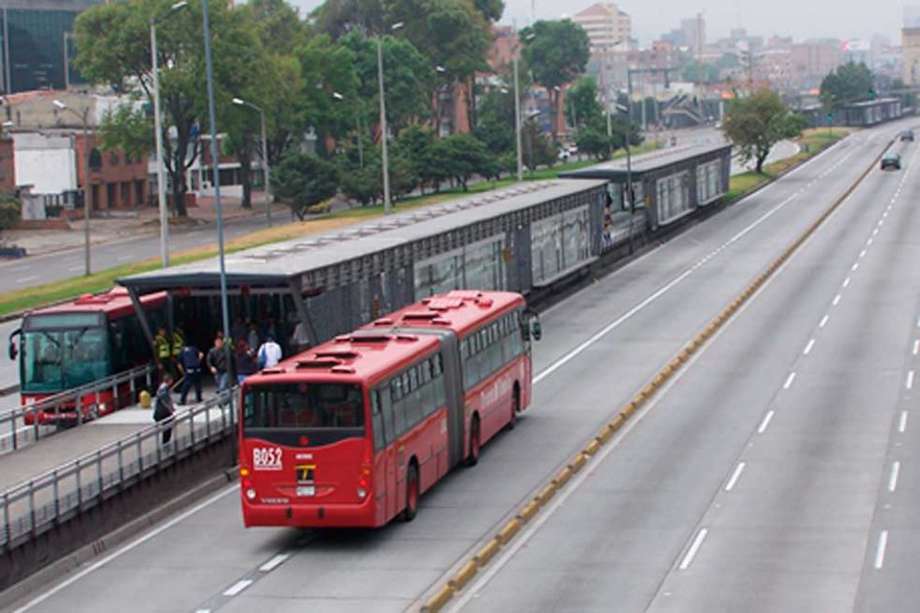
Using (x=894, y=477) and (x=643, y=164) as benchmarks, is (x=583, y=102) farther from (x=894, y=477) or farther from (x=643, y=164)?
(x=894, y=477)

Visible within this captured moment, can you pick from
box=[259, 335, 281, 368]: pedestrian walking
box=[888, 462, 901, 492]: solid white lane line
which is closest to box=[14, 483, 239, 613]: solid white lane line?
box=[259, 335, 281, 368]: pedestrian walking

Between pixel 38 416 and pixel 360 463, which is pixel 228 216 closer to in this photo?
pixel 38 416

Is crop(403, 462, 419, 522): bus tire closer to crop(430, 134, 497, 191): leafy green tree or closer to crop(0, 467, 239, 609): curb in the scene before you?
crop(0, 467, 239, 609): curb

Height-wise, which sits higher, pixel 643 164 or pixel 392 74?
pixel 392 74

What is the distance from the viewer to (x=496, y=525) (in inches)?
1061

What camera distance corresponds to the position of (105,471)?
27.2 metres

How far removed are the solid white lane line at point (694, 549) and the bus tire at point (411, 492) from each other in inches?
174

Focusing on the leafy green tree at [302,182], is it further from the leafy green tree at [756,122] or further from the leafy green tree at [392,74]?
the leafy green tree at [756,122]

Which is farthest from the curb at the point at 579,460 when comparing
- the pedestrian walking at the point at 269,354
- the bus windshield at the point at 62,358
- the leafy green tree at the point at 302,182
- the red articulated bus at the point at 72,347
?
the leafy green tree at the point at 302,182

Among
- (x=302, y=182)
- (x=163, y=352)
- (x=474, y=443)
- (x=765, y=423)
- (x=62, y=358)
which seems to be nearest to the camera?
(x=474, y=443)

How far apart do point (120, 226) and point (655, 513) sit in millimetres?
77799

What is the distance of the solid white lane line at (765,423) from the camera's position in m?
34.1

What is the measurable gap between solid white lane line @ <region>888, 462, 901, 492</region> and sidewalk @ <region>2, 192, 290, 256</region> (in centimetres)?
6435

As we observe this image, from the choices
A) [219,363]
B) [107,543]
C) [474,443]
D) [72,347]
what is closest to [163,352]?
[72,347]
